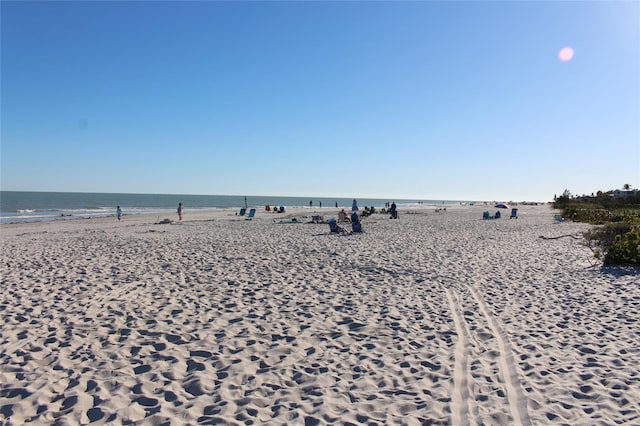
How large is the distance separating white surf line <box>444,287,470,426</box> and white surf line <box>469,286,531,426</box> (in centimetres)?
40

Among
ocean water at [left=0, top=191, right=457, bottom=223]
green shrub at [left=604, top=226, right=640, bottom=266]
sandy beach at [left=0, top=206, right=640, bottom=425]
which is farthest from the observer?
ocean water at [left=0, top=191, right=457, bottom=223]

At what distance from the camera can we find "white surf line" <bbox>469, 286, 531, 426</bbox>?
348cm

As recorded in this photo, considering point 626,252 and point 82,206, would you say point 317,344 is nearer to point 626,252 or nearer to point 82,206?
point 626,252

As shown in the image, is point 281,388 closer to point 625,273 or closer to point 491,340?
point 491,340

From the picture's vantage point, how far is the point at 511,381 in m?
4.10

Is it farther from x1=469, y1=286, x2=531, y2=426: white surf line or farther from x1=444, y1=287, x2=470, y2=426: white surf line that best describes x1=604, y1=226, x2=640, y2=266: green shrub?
x1=444, y1=287, x2=470, y2=426: white surf line

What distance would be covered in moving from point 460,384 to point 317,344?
1.83 meters

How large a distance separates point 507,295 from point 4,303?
9.11m

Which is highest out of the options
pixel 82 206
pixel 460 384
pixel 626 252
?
pixel 82 206

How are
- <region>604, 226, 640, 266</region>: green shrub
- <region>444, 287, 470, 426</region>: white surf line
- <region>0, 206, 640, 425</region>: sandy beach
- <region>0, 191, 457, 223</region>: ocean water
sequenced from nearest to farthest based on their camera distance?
<region>444, 287, 470, 426</region>: white surf line, <region>0, 206, 640, 425</region>: sandy beach, <region>604, 226, 640, 266</region>: green shrub, <region>0, 191, 457, 223</region>: ocean water

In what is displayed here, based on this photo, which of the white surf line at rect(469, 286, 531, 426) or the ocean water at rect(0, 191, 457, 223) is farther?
the ocean water at rect(0, 191, 457, 223)

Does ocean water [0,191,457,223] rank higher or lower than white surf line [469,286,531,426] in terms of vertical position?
higher

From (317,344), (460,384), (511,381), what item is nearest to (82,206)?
(317,344)

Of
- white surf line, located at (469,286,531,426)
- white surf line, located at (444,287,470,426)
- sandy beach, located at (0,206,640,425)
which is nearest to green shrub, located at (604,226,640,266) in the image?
sandy beach, located at (0,206,640,425)
